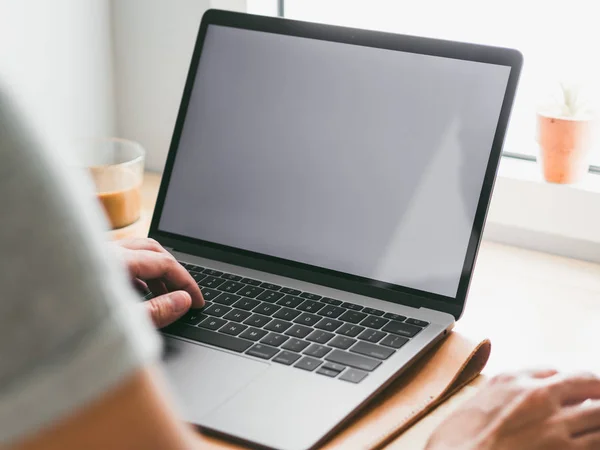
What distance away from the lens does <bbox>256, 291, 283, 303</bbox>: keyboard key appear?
848 millimetres

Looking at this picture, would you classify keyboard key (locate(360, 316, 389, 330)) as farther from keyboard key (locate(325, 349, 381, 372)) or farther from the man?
the man

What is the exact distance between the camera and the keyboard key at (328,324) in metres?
0.79

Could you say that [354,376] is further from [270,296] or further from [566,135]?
[566,135]

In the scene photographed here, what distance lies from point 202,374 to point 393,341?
0.18m

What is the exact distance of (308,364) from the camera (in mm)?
726

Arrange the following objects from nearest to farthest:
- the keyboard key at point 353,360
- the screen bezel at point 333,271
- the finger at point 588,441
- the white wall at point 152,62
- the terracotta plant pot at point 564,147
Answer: the finger at point 588,441 < the keyboard key at point 353,360 < the screen bezel at point 333,271 < the terracotta plant pot at point 564,147 < the white wall at point 152,62

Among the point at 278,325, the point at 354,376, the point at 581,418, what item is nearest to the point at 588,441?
the point at 581,418

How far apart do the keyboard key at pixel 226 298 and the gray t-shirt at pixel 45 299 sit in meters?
0.58

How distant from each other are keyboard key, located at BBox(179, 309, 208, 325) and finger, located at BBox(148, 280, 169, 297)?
0.04 m

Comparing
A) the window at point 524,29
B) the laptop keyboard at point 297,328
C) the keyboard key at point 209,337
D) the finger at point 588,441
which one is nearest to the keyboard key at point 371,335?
the laptop keyboard at point 297,328

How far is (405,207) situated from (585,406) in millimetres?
291

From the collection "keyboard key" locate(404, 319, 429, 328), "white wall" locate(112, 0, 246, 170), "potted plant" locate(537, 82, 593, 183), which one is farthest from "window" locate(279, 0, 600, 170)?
"keyboard key" locate(404, 319, 429, 328)

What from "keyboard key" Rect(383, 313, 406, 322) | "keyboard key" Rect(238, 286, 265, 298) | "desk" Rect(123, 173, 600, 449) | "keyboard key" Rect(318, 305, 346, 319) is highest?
"keyboard key" Rect(318, 305, 346, 319)

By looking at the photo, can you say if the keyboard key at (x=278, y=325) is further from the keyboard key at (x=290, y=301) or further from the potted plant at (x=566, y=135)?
the potted plant at (x=566, y=135)
